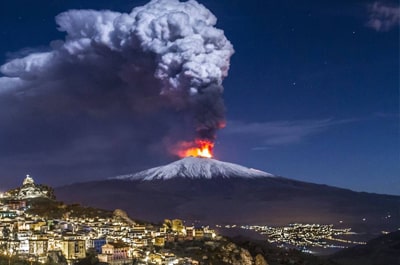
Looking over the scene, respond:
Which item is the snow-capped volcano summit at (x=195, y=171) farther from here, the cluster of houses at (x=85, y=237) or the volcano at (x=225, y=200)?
the cluster of houses at (x=85, y=237)

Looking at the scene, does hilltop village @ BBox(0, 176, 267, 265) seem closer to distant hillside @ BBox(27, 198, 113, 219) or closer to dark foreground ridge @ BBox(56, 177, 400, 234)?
distant hillside @ BBox(27, 198, 113, 219)

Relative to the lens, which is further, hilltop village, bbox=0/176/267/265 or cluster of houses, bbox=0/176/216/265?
hilltop village, bbox=0/176/267/265

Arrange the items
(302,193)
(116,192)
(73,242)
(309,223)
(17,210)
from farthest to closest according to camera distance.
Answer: (302,193) → (116,192) → (309,223) → (17,210) → (73,242)

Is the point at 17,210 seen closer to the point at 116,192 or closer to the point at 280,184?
the point at 116,192

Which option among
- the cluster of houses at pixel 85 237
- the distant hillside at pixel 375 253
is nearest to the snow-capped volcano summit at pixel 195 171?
the distant hillside at pixel 375 253

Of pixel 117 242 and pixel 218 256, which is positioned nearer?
pixel 117 242

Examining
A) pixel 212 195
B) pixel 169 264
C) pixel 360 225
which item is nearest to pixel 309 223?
pixel 360 225

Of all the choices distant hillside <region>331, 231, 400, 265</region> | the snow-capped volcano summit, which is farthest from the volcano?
distant hillside <region>331, 231, 400, 265</region>
